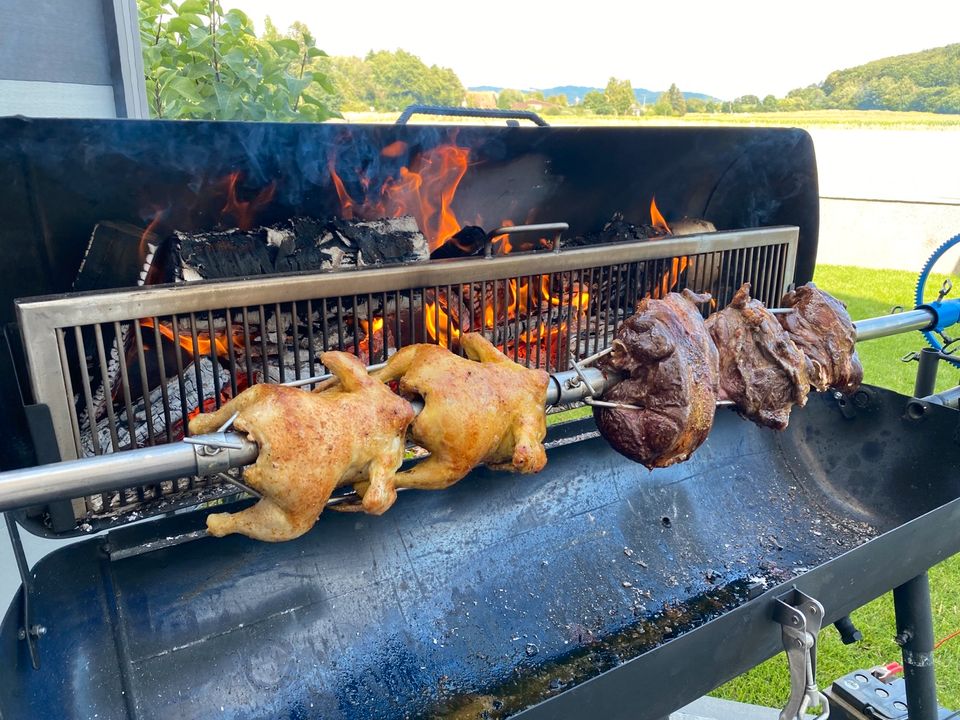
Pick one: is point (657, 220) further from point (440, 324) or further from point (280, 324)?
point (280, 324)

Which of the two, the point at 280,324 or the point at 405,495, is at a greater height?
the point at 280,324

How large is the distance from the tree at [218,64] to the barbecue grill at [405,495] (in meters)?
2.08

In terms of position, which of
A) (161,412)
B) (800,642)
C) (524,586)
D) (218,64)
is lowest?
(524,586)

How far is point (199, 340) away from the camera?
1.73 meters

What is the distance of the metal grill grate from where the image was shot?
1415 millimetres

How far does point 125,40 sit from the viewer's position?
278 cm

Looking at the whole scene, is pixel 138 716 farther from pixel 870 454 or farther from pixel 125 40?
pixel 125 40

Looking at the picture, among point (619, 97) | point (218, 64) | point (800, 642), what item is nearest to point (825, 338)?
point (800, 642)

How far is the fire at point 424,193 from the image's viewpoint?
2019 mm

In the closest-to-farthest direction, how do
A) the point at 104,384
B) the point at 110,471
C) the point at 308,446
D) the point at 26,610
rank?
the point at 110,471
the point at 308,446
the point at 26,610
the point at 104,384

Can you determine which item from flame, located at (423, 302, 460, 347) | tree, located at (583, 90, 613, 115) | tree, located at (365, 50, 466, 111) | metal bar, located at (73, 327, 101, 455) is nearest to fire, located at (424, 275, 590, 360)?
flame, located at (423, 302, 460, 347)

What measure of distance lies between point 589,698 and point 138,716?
93cm

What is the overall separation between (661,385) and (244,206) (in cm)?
119

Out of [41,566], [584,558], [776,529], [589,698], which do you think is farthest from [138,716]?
[776,529]
